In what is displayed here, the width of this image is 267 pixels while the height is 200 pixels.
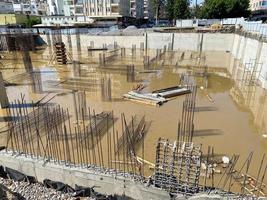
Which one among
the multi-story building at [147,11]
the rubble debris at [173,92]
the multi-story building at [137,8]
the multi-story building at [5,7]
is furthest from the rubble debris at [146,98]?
the multi-story building at [147,11]

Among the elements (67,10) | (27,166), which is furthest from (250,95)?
(67,10)

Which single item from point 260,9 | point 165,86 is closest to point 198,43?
point 165,86

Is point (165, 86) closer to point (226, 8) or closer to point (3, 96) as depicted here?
point (3, 96)

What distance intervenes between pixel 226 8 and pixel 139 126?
108 feet

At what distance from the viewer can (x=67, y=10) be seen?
160 ft

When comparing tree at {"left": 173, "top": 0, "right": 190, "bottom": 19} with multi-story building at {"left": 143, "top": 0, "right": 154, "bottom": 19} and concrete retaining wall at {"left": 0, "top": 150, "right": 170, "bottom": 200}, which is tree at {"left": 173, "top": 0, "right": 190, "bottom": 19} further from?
concrete retaining wall at {"left": 0, "top": 150, "right": 170, "bottom": 200}

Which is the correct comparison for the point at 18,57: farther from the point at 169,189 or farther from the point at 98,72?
the point at 169,189

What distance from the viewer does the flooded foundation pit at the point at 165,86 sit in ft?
26.2

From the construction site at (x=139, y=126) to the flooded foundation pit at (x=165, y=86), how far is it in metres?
0.04

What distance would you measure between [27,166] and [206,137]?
533cm

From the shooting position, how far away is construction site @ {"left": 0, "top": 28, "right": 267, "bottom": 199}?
5.41m

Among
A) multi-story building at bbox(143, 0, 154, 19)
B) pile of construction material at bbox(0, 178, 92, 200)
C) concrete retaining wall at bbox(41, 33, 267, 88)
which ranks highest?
multi-story building at bbox(143, 0, 154, 19)

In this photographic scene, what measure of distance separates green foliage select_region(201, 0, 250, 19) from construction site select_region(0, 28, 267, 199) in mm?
16508

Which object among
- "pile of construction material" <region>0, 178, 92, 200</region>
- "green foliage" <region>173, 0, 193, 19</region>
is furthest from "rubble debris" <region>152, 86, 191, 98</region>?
"green foliage" <region>173, 0, 193, 19</region>
